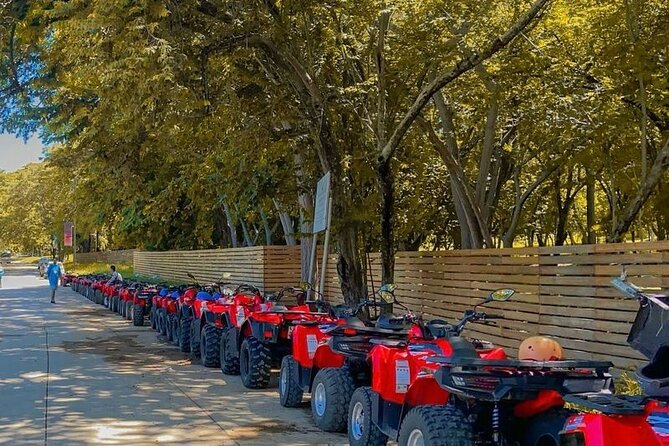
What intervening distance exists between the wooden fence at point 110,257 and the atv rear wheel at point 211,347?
4158 centimetres

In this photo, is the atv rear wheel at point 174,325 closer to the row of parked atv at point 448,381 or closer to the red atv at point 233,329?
the red atv at point 233,329

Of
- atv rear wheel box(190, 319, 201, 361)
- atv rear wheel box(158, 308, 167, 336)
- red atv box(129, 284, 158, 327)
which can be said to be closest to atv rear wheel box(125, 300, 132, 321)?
red atv box(129, 284, 158, 327)

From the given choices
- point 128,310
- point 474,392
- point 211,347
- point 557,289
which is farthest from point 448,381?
point 128,310

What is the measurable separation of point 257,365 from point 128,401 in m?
1.56

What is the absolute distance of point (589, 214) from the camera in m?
25.5

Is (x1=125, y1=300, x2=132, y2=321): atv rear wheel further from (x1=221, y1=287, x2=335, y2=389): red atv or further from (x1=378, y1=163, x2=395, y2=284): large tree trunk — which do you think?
(x1=221, y1=287, x2=335, y2=389): red atv

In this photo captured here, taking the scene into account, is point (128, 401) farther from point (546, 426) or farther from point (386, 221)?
point (546, 426)

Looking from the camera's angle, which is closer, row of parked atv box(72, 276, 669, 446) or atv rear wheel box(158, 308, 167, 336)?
row of parked atv box(72, 276, 669, 446)

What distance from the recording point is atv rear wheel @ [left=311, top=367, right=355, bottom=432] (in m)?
7.57

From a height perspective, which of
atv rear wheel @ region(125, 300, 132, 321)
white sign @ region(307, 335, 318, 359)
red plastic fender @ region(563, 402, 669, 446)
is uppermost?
red plastic fender @ region(563, 402, 669, 446)

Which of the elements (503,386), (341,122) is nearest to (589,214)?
(341,122)

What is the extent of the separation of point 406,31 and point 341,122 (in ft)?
6.47

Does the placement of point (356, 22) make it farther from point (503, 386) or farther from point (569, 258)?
point (503, 386)

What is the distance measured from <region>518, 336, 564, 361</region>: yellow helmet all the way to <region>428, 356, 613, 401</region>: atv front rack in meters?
0.26
